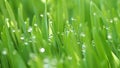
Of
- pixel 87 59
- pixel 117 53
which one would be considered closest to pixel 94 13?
pixel 117 53

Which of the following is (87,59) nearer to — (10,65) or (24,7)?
(10,65)

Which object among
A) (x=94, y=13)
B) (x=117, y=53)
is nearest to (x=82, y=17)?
(x=94, y=13)

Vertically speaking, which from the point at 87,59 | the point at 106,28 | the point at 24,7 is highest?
the point at 24,7

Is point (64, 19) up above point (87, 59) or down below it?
above

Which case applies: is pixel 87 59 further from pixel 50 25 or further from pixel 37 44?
pixel 50 25

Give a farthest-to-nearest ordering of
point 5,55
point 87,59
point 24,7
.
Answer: point 24,7, point 5,55, point 87,59

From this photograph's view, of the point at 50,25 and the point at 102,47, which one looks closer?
the point at 102,47

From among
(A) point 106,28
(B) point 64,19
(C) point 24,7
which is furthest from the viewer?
(C) point 24,7
